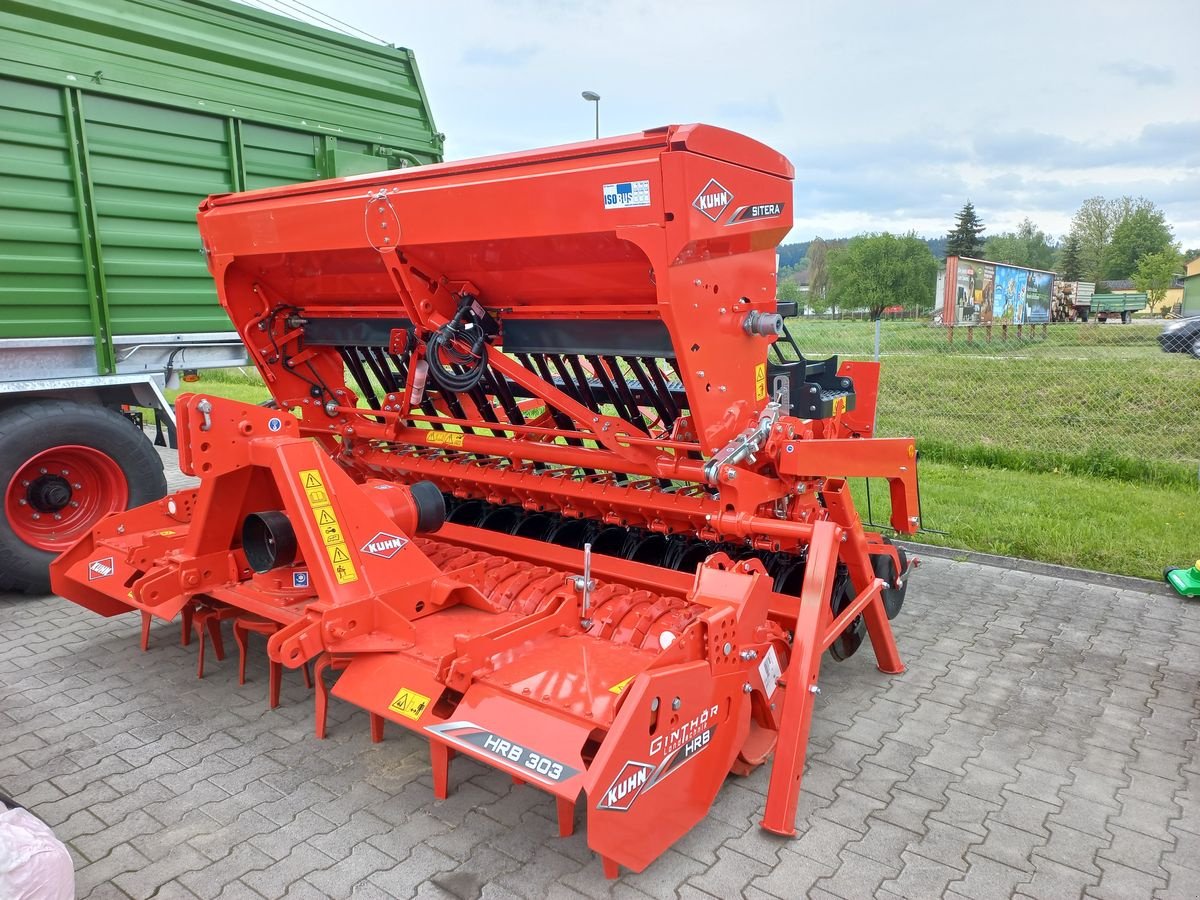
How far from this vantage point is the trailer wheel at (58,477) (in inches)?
200

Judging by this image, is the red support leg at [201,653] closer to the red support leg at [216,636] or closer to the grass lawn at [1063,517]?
the red support leg at [216,636]

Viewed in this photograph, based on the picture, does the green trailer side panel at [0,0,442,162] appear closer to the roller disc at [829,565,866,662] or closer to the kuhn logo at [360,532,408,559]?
the kuhn logo at [360,532,408,559]

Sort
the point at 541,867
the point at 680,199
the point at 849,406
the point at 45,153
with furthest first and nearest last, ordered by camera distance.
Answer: the point at 45,153
the point at 849,406
the point at 680,199
the point at 541,867

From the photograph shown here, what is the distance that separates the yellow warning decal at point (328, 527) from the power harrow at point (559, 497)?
0.01 meters

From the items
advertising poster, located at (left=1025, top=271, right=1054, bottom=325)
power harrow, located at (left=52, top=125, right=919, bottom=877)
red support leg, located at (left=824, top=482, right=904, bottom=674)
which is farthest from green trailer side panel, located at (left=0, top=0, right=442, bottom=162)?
advertising poster, located at (left=1025, top=271, right=1054, bottom=325)

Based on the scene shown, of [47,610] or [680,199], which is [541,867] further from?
[47,610]

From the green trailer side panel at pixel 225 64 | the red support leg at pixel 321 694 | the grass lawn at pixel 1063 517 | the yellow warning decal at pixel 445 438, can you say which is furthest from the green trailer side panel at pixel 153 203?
the grass lawn at pixel 1063 517

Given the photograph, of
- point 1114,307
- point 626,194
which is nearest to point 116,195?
point 626,194

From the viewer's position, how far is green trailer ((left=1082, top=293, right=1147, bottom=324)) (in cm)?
2611

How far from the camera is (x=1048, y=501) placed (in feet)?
23.9

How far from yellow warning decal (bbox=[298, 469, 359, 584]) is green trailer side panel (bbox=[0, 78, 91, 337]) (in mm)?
3086

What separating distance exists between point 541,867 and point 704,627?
Result: 958 millimetres

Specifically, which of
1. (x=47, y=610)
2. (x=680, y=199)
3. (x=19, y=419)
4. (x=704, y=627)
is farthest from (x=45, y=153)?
(x=704, y=627)

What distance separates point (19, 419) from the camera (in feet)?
16.6
